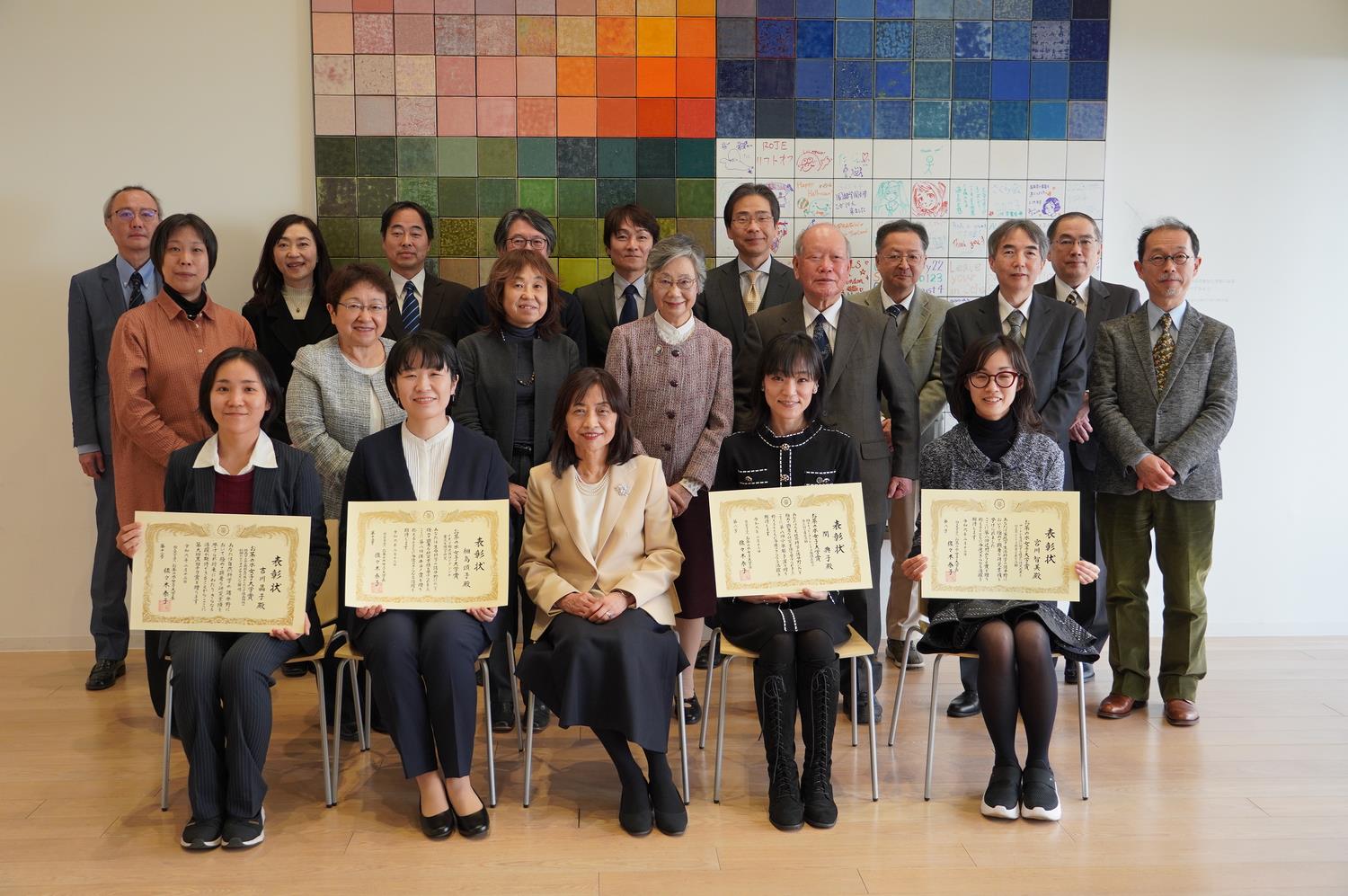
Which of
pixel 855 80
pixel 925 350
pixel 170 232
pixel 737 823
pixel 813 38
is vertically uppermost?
pixel 813 38

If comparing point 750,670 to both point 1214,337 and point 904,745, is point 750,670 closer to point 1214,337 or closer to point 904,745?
point 904,745

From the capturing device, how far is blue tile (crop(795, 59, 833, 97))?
4672 millimetres

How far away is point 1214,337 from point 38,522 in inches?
193

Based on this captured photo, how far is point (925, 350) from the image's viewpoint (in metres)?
4.11

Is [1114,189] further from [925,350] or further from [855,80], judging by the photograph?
[925,350]

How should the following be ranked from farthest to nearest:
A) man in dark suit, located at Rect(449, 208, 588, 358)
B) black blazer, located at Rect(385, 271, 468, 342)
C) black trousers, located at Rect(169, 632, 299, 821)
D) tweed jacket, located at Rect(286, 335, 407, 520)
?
black blazer, located at Rect(385, 271, 468, 342), man in dark suit, located at Rect(449, 208, 588, 358), tweed jacket, located at Rect(286, 335, 407, 520), black trousers, located at Rect(169, 632, 299, 821)

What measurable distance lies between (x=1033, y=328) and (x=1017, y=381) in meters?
0.74

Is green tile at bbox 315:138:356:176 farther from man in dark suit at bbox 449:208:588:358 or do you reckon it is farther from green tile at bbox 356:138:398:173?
man in dark suit at bbox 449:208:588:358

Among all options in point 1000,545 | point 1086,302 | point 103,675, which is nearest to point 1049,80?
point 1086,302

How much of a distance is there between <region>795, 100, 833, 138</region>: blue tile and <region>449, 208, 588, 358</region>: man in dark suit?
1.31 meters

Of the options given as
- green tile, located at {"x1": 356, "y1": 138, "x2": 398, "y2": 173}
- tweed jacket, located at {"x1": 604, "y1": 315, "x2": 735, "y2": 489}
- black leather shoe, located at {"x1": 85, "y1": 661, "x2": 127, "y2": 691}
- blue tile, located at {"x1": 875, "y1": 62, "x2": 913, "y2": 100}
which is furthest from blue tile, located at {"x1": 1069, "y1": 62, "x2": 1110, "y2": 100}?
black leather shoe, located at {"x1": 85, "y1": 661, "x2": 127, "y2": 691}

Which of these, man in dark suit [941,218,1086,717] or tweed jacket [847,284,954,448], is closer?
man in dark suit [941,218,1086,717]

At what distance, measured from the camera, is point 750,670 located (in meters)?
4.49

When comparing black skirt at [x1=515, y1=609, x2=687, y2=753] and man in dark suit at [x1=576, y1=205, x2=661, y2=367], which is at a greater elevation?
man in dark suit at [x1=576, y1=205, x2=661, y2=367]
